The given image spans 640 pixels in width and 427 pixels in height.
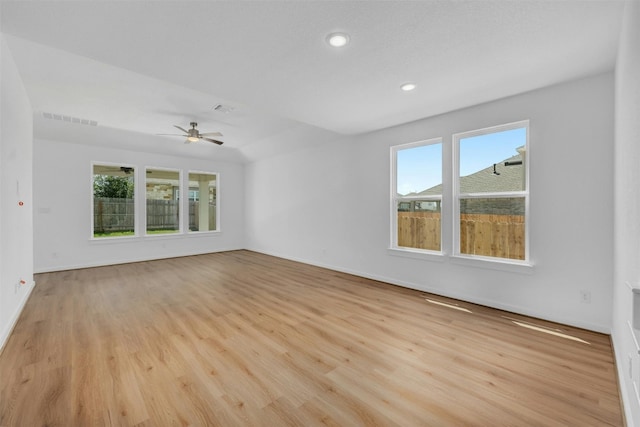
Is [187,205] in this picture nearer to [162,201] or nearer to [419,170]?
[162,201]

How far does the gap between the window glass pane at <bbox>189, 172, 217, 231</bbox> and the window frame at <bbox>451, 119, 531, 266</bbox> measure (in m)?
6.40

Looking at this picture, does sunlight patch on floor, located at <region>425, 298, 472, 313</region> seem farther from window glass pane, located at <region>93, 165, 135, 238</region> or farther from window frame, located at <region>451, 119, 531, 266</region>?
window glass pane, located at <region>93, 165, 135, 238</region>

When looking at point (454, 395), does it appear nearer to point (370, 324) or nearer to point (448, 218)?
point (370, 324)

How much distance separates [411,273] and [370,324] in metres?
1.60

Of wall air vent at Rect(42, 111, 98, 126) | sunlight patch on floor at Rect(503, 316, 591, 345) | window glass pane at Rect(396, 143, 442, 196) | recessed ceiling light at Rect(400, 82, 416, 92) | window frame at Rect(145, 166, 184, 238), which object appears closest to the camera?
sunlight patch on floor at Rect(503, 316, 591, 345)

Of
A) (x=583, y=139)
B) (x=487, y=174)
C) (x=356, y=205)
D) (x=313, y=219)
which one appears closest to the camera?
(x=583, y=139)

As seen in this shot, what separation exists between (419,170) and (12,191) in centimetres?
497

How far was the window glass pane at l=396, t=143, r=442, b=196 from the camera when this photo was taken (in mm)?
4004

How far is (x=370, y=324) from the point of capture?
290cm

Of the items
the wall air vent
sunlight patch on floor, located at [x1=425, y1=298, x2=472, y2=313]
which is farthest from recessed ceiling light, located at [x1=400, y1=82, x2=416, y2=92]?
the wall air vent

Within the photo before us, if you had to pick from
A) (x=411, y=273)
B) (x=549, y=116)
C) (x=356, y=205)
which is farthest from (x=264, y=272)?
(x=549, y=116)

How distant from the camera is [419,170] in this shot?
4.22 meters

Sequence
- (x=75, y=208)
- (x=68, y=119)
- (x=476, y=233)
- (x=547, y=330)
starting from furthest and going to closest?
(x=75, y=208) → (x=68, y=119) → (x=476, y=233) → (x=547, y=330)

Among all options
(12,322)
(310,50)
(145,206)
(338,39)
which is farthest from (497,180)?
(145,206)
